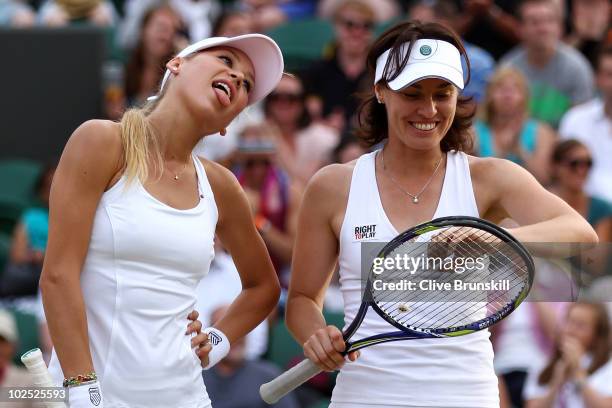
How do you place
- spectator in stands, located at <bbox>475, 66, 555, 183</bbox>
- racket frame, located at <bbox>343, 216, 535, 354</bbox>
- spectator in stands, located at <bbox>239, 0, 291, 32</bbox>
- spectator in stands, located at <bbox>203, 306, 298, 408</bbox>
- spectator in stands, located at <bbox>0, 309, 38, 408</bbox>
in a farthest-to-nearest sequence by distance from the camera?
spectator in stands, located at <bbox>239, 0, 291, 32</bbox>, spectator in stands, located at <bbox>475, 66, 555, 183</bbox>, spectator in stands, located at <bbox>203, 306, 298, 408</bbox>, spectator in stands, located at <bbox>0, 309, 38, 408</bbox>, racket frame, located at <bbox>343, 216, 535, 354</bbox>

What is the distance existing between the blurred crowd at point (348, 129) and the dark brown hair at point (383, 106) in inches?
55.2

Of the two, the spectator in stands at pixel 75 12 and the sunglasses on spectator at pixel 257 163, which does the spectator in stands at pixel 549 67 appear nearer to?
the sunglasses on spectator at pixel 257 163

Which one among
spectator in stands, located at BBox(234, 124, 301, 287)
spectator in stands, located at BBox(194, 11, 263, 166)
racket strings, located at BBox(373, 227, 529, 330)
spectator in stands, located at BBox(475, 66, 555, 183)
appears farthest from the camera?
spectator in stands, located at BBox(194, 11, 263, 166)

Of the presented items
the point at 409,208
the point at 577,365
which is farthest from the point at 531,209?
the point at 577,365

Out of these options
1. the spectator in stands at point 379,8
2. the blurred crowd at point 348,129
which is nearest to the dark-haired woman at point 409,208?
the blurred crowd at point 348,129

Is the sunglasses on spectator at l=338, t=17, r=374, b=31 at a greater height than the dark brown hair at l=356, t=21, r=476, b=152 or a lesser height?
lesser

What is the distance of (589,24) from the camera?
359 inches

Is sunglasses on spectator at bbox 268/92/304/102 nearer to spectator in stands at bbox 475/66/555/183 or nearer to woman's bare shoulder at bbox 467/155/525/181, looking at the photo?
spectator in stands at bbox 475/66/555/183

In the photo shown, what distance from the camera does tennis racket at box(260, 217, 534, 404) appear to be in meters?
3.31

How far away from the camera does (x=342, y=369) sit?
11.9 ft

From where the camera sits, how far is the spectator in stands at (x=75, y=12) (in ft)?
30.0

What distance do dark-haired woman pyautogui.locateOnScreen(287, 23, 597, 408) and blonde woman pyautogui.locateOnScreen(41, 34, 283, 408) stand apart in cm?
32

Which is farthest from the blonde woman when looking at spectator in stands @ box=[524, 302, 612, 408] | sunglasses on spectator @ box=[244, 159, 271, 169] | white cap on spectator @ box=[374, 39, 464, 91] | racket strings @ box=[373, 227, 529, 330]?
sunglasses on spectator @ box=[244, 159, 271, 169]

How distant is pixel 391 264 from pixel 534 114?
17.0ft
